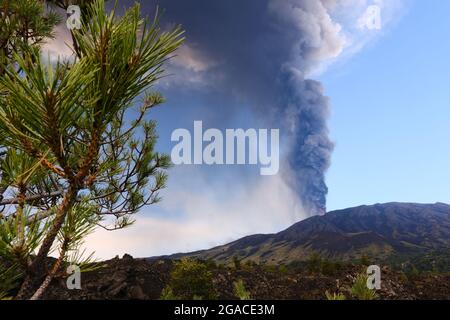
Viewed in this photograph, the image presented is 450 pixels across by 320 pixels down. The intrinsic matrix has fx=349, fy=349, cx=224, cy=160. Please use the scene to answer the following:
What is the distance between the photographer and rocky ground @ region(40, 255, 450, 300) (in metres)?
13.8

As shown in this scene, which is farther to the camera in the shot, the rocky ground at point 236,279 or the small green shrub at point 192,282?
the rocky ground at point 236,279

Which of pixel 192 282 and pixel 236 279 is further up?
pixel 192 282

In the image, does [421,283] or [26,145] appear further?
[421,283]

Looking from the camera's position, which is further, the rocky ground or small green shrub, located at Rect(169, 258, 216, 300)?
the rocky ground

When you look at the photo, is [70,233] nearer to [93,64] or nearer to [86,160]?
[86,160]

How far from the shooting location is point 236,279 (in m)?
17.4

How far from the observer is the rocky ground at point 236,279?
1377cm

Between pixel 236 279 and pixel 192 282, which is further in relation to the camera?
pixel 236 279
